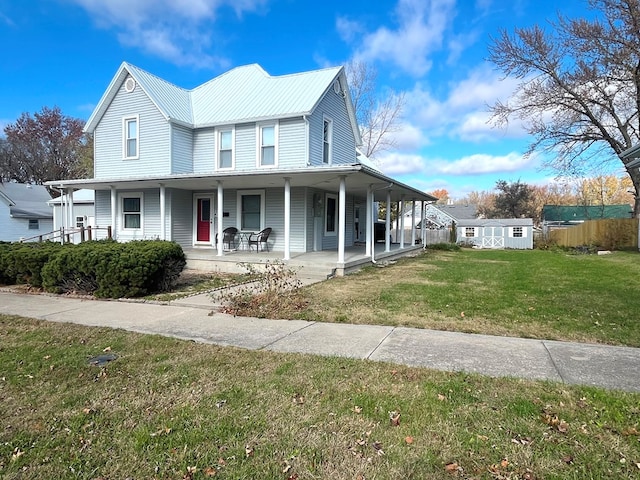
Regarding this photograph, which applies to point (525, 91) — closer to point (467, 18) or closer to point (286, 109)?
point (467, 18)

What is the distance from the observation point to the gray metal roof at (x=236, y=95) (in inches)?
609

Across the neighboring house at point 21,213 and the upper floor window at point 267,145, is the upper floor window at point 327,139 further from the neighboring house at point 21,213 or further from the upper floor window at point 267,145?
the neighboring house at point 21,213

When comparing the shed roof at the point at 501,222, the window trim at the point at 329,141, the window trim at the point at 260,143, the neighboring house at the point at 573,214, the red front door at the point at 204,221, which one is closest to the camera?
the window trim at the point at 260,143

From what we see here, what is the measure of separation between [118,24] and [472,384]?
56.8ft

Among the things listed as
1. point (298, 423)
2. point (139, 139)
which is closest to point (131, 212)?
point (139, 139)

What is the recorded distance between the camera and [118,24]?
1512 centimetres

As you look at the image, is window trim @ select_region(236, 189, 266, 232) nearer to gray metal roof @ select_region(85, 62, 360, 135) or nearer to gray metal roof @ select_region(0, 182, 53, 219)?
gray metal roof @ select_region(85, 62, 360, 135)

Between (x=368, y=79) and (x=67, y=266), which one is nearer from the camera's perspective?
(x=67, y=266)

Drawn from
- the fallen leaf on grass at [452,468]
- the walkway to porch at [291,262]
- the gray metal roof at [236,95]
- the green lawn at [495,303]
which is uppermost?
the gray metal roof at [236,95]

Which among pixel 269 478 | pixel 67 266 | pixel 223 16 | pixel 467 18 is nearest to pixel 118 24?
pixel 223 16

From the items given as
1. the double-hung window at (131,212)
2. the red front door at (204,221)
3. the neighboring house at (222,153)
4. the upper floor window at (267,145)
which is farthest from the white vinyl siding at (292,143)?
the double-hung window at (131,212)

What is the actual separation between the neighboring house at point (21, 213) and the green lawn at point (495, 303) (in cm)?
3080

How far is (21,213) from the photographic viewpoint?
3088 cm

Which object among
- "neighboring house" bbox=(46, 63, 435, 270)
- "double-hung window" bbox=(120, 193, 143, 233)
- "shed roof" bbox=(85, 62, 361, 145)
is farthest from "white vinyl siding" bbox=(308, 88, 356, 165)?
"double-hung window" bbox=(120, 193, 143, 233)
